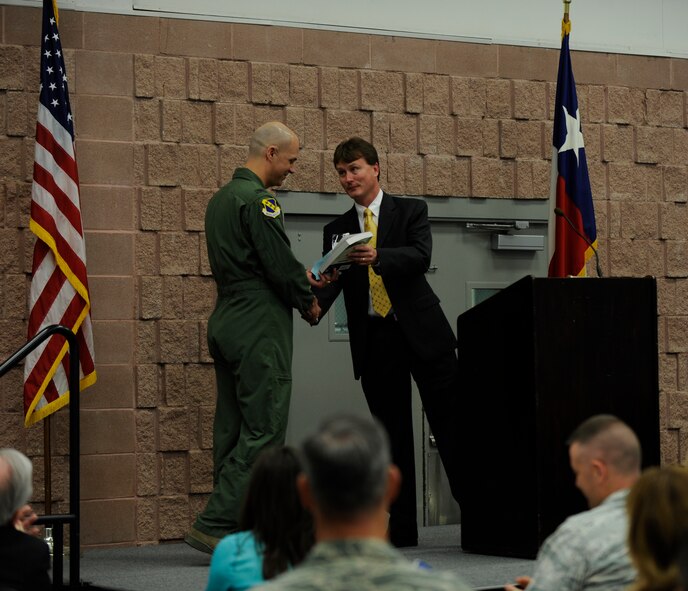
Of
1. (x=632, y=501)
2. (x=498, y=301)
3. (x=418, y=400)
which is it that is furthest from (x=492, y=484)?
(x=632, y=501)

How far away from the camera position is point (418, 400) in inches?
285

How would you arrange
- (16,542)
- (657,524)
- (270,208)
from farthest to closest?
(270,208) < (16,542) < (657,524)

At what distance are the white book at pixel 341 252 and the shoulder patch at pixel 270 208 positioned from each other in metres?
0.28

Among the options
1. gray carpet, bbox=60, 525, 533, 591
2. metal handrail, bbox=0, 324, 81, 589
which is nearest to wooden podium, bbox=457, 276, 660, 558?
gray carpet, bbox=60, 525, 533, 591

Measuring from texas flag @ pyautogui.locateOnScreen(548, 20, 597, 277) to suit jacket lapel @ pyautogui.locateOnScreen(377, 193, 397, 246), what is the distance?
1300mm

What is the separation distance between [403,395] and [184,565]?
1191mm

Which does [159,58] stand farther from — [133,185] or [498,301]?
[498,301]

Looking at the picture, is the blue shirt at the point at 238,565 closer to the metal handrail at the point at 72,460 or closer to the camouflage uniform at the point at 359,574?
the camouflage uniform at the point at 359,574

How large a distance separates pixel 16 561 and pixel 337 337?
12.0ft

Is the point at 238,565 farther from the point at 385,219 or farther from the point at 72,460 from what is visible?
the point at 385,219

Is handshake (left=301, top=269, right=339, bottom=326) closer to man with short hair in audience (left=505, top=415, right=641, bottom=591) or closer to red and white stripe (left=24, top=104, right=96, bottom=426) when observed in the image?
red and white stripe (left=24, top=104, right=96, bottom=426)

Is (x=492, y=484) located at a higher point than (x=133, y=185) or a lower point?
lower

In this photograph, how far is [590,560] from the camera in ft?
9.88

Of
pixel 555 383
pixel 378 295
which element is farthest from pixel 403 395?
pixel 555 383
